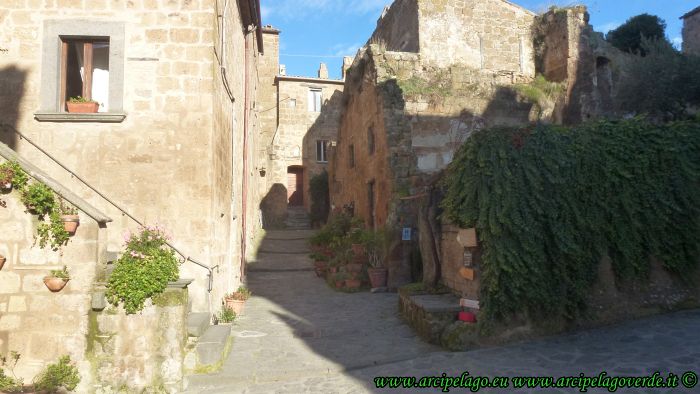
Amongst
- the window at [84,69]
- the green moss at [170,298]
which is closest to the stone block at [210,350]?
the green moss at [170,298]

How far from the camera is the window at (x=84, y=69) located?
6.78 metres

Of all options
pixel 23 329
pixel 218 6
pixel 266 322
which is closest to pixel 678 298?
pixel 266 322

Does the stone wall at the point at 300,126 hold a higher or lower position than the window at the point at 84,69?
higher

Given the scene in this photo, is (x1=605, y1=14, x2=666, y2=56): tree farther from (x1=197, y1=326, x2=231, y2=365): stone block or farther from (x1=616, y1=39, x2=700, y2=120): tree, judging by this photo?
(x1=197, y1=326, x2=231, y2=365): stone block

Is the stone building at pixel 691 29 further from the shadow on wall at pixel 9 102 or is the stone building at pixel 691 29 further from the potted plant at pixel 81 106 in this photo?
the shadow on wall at pixel 9 102

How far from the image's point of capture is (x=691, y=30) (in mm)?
25484

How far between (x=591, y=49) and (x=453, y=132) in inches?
266

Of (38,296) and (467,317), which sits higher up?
(38,296)

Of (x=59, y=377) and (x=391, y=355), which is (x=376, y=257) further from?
(x=59, y=377)

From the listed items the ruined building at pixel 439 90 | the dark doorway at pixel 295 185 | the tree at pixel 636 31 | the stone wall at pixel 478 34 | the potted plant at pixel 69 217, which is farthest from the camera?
the dark doorway at pixel 295 185

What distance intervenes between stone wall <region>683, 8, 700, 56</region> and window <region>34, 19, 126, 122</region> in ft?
90.1

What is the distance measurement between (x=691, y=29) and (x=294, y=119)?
21661mm
